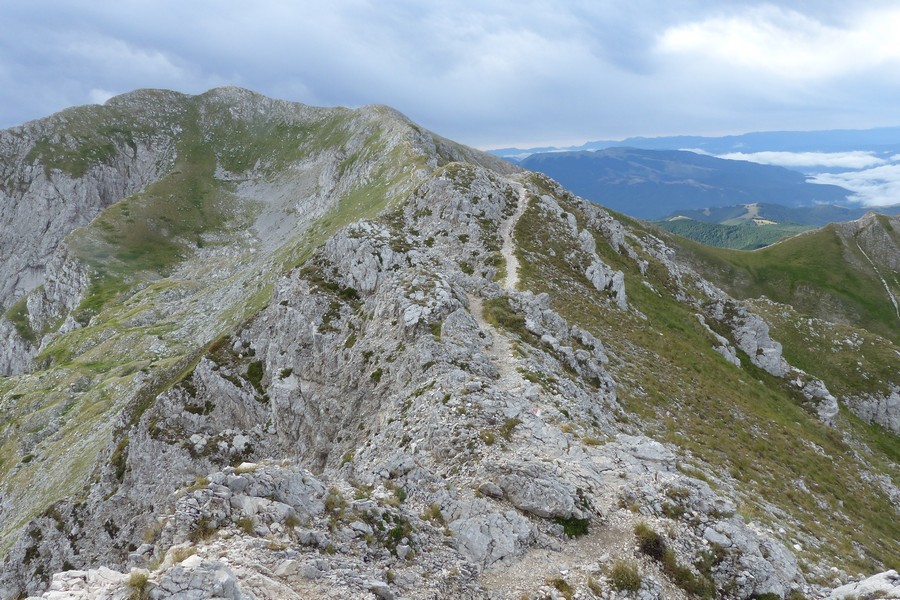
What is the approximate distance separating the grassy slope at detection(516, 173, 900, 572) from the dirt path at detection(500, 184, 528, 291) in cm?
118

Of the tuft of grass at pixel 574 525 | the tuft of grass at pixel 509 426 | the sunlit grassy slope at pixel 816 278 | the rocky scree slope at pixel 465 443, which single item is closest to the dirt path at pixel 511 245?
the rocky scree slope at pixel 465 443

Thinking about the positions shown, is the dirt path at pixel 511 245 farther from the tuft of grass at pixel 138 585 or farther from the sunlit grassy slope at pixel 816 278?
the sunlit grassy slope at pixel 816 278

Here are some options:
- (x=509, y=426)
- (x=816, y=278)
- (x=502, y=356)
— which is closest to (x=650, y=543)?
(x=509, y=426)

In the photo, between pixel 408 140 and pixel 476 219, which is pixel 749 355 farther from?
pixel 408 140

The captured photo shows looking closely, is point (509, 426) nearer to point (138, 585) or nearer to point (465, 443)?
point (465, 443)

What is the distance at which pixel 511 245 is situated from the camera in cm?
5484

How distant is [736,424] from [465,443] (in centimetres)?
2722

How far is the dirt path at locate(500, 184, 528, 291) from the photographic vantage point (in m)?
46.0

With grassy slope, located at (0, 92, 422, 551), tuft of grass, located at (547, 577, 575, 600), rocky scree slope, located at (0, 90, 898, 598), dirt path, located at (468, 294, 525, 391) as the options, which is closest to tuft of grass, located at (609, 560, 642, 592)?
rocky scree slope, located at (0, 90, 898, 598)

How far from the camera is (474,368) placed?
27984 mm

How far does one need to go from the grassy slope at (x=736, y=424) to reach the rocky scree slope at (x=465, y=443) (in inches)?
12.8

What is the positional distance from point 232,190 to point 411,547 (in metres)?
193

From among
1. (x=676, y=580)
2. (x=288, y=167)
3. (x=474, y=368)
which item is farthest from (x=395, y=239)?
(x=288, y=167)

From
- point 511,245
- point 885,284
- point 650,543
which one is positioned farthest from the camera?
point 885,284
